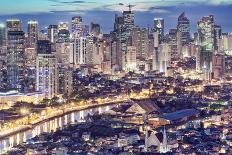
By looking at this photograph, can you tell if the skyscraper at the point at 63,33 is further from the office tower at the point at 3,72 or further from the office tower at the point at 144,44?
the office tower at the point at 3,72

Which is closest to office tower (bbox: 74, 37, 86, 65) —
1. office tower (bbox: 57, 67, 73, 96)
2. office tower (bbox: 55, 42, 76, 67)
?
office tower (bbox: 55, 42, 76, 67)

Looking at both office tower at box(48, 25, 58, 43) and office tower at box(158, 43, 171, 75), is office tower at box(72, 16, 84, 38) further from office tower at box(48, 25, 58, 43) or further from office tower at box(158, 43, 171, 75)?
office tower at box(158, 43, 171, 75)

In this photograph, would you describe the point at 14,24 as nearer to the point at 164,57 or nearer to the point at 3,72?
the point at 3,72

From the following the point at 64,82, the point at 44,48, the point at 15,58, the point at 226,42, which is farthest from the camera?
the point at 226,42

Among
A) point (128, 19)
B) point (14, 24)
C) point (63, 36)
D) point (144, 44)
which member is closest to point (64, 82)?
point (14, 24)

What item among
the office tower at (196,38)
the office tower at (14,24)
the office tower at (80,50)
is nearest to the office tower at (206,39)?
the office tower at (196,38)

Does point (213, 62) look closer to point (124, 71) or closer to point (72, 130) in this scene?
point (124, 71)
